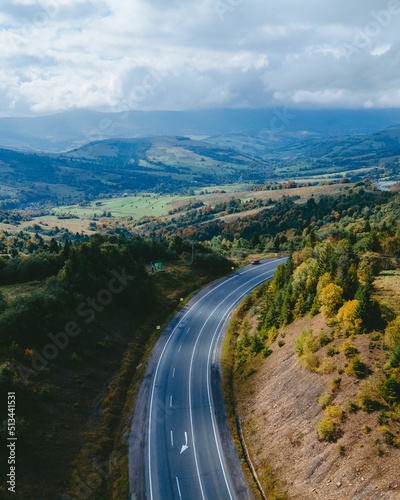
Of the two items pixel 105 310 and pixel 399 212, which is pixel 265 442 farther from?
pixel 399 212

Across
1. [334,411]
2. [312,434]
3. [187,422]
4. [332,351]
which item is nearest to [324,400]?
[334,411]

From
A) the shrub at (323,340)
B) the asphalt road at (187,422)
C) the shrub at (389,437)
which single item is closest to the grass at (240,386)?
the asphalt road at (187,422)

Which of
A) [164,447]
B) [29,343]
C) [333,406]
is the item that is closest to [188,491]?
[164,447]

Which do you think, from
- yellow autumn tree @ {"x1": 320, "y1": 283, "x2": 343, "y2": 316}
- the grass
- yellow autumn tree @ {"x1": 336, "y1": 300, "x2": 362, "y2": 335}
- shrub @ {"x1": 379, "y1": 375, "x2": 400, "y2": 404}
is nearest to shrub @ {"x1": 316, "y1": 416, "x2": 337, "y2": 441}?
shrub @ {"x1": 379, "y1": 375, "x2": 400, "y2": 404}

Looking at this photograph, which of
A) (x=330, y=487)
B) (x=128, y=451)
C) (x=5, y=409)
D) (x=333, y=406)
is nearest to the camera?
(x=330, y=487)

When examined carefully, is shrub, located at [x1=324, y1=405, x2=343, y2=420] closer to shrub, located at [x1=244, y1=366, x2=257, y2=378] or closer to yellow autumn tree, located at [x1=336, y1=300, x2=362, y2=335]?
yellow autumn tree, located at [x1=336, y1=300, x2=362, y2=335]

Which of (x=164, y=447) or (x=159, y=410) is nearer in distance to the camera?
(x=164, y=447)
